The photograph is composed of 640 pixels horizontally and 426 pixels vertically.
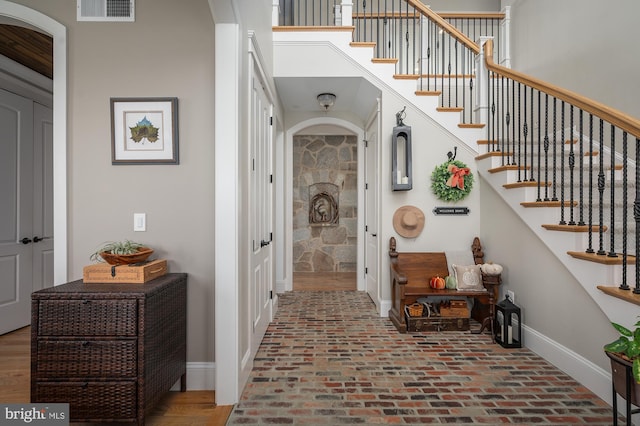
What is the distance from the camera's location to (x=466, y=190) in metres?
3.60

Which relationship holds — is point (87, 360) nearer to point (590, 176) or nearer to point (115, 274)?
point (115, 274)

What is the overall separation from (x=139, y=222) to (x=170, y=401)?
1.15 m

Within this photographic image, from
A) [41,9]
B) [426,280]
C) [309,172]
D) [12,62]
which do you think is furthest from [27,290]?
[309,172]

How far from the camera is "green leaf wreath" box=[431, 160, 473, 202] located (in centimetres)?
356

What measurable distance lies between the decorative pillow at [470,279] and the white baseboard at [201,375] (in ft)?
7.94

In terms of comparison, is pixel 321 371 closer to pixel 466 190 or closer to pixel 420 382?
pixel 420 382

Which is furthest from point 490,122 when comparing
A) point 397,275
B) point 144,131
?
point 144,131

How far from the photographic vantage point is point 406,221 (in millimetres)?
3631

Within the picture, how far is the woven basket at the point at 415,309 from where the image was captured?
3294 mm

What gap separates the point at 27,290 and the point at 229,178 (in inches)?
116

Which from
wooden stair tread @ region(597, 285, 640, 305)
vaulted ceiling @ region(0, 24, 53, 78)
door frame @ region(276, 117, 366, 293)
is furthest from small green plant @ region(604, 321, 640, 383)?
vaulted ceiling @ region(0, 24, 53, 78)

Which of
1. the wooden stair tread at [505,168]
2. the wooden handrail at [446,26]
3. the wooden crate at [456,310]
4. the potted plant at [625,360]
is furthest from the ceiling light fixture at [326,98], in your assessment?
the potted plant at [625,360]

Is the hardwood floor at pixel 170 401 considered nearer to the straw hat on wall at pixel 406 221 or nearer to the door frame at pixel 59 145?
the door frame at pixel 59 145

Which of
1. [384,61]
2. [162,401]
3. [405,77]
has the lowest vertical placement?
[162,401]
